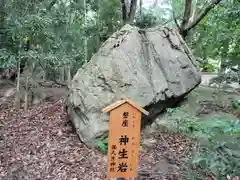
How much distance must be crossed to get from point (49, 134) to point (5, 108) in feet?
7.69

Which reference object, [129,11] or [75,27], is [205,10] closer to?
[129,11]

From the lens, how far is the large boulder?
5.51m

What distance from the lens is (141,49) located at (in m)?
6.17

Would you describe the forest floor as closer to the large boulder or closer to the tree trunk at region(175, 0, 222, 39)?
the large boulder

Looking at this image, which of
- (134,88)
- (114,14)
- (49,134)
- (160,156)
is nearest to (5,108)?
(49,134)

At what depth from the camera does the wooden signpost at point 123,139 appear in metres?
3.12

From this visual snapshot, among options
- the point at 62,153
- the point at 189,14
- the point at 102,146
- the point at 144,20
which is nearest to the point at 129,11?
the point at 144,20

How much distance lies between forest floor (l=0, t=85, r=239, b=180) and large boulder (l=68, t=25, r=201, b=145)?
1.27 ft

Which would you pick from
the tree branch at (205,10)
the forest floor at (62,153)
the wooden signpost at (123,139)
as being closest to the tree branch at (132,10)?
the tree branch at (205,10)

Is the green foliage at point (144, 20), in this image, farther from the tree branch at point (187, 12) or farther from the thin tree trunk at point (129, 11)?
the tree branch at point (187, 12)

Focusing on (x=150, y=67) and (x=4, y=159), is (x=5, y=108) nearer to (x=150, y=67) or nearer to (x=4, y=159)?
(x=4, y=159)

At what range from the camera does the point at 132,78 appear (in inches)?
223

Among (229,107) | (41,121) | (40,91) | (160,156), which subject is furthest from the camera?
(40,91)

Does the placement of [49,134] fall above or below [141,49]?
below
